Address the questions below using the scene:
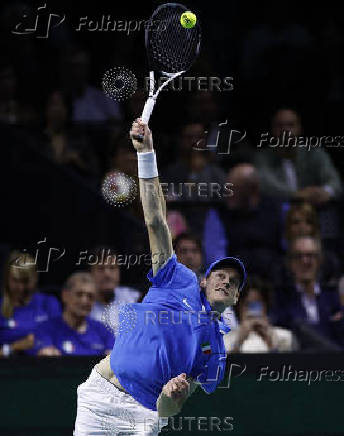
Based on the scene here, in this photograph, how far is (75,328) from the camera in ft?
27.0

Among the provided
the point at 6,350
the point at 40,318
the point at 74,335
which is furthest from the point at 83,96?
the point at 6,350

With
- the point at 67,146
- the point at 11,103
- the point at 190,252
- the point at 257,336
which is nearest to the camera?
the point at 257,336

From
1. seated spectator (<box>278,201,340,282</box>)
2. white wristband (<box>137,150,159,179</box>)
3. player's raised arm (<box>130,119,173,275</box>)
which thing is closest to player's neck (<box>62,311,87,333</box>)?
seated spectator (<box>278,201,340,282</box>)

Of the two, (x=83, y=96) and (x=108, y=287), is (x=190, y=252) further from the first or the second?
(x=83, y=96)

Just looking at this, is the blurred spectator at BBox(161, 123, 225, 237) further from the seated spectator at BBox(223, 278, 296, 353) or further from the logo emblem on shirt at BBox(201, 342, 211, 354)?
the logo emblem on shirt at BBox(201, 342, 211, 354)

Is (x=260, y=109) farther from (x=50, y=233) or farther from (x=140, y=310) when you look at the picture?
(x=140, y=310)

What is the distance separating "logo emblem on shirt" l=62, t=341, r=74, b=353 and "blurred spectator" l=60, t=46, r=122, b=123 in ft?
8.30

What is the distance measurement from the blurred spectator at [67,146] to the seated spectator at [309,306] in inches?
76.1

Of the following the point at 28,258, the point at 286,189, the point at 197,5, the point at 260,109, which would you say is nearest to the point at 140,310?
the point at 28,258

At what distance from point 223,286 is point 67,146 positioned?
132 inches

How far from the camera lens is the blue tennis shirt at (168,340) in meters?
6.57

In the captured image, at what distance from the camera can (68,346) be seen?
8.20 metres

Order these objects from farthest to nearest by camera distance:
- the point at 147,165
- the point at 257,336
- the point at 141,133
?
the point at 257,336
the point at 147,165
the point at 141,133

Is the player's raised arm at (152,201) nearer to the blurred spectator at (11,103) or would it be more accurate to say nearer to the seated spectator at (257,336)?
the seated spectator at (257,336)
